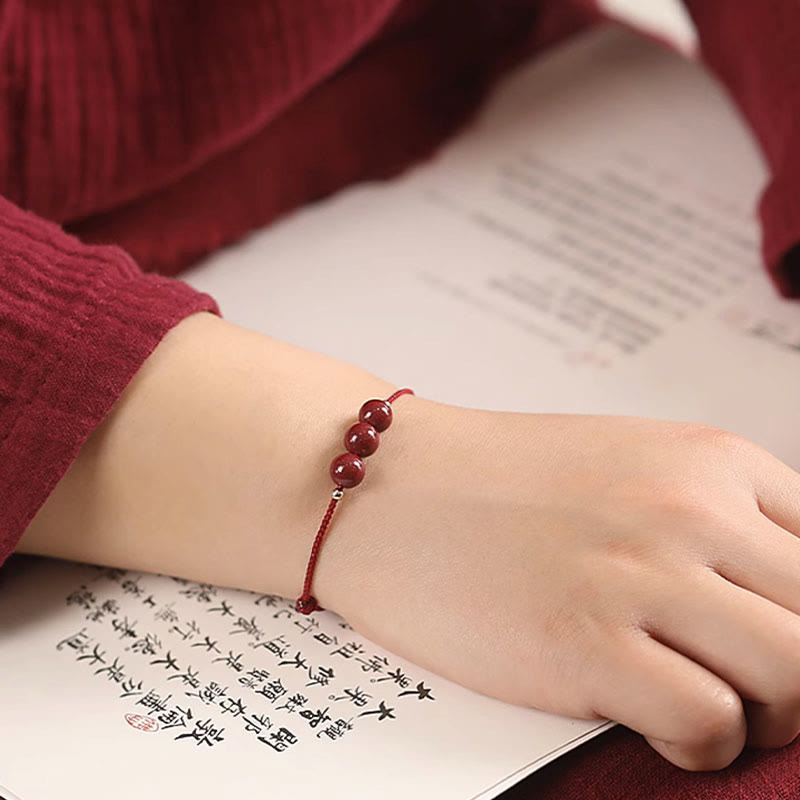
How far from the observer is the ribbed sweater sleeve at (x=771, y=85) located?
Result: 25.8 inches

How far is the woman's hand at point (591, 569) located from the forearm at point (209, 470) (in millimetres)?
24

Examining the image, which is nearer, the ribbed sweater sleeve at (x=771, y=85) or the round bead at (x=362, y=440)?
the round bead at (x=362, y=440)

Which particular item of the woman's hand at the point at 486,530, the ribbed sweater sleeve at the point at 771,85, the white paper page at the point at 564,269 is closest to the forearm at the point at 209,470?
the woman's hand at the point at 486,530

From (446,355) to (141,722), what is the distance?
27 centimetres

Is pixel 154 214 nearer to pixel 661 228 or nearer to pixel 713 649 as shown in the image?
pixel 661 228

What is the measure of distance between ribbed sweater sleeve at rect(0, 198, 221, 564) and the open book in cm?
7

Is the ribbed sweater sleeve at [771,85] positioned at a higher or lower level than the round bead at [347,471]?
higher

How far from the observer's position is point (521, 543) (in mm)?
446

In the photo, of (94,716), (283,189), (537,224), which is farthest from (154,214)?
(94,716)

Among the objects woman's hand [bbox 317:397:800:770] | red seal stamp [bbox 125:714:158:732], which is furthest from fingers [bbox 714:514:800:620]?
red seal stamp [bbox 125:714:158:732]

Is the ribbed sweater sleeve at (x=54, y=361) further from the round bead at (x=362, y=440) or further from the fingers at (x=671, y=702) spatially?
the fingers at (x=671, y=702)

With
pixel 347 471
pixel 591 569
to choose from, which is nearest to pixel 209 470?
pixel 347 471

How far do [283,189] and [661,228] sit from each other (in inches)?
10.0

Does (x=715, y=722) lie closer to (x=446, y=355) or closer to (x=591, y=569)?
(x=591, y=569)
